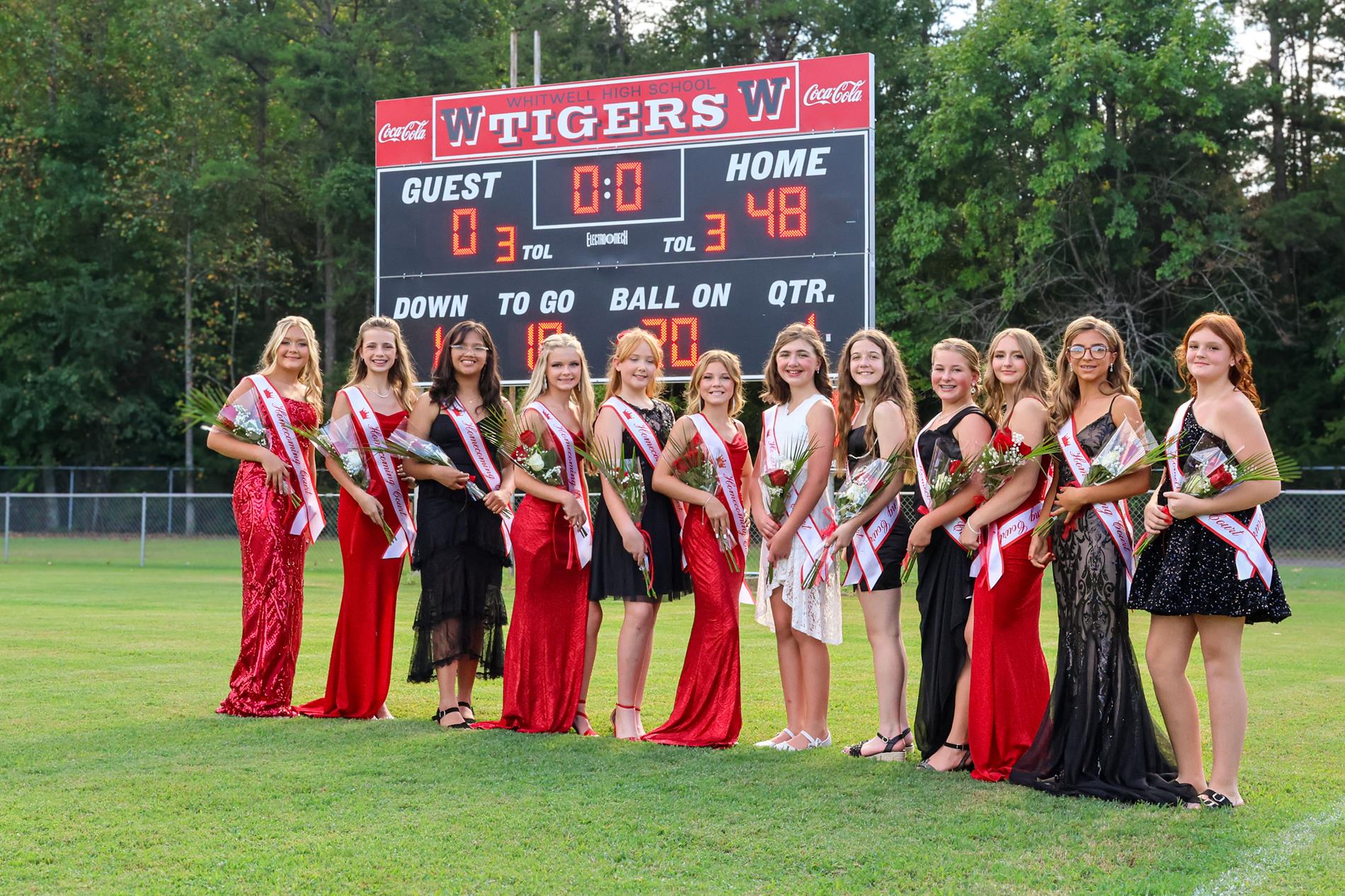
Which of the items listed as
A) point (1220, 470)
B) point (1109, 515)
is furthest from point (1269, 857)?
point (1109, 515)

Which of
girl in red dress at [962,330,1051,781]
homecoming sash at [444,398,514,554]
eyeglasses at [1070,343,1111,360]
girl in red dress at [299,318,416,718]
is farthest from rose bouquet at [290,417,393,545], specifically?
eyeglasses at [1070,343,1111,360]

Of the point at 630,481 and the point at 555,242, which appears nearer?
the point at 630,481

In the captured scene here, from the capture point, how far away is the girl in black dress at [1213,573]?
4488 mm

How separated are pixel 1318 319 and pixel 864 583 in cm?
2311

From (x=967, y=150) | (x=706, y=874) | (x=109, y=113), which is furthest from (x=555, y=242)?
(x=109, y=113)

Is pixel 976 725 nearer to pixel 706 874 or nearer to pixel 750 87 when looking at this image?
pixel 706 874

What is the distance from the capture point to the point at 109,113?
3231cm

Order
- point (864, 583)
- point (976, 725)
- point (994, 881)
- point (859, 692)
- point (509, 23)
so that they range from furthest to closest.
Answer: point (509, 23) < point (859, 692) < point (864, 583) < point (976, 725) < point (994, 881)

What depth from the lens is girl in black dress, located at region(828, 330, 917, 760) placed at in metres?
5.51

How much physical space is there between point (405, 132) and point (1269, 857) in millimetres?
11292

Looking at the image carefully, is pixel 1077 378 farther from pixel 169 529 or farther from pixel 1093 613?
pixel 169 529

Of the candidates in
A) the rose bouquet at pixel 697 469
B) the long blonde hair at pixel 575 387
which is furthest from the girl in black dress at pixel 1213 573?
the long blonde hair at pixel 575 387

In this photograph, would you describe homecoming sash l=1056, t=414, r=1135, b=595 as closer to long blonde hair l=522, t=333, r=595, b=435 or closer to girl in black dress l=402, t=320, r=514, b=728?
long blonde hair l=522, t=333, r=595, b=435

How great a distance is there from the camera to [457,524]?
20.8 feet
